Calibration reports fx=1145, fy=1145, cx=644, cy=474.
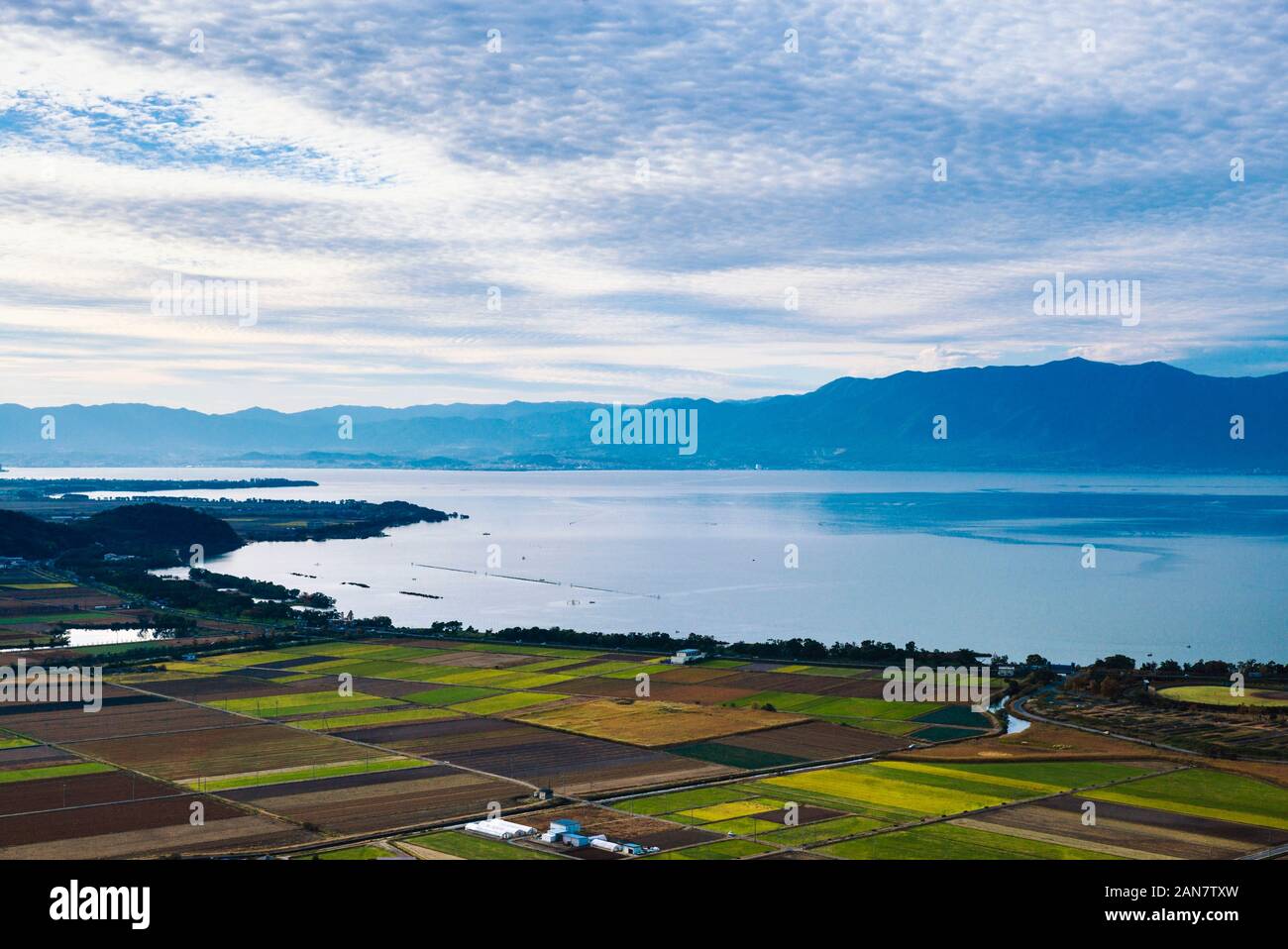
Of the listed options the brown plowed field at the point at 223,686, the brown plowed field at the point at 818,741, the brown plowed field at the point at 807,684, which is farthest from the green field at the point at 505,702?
the brown plowed field at the point at 818,741

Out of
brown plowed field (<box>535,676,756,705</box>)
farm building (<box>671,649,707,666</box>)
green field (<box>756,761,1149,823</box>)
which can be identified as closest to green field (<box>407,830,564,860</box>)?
green field (<box>756,761,1149,823</box>)

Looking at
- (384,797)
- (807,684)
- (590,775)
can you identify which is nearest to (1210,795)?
(590,775)

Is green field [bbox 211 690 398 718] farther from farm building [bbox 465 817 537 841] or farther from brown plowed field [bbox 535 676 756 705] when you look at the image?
farm building [bbox 465 817 537 841]

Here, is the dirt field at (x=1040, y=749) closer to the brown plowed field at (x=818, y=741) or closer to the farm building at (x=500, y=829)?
the brown plowed field at (x=818, y=741)
